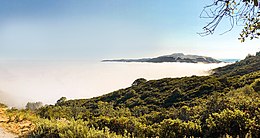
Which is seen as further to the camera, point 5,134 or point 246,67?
point 246,67

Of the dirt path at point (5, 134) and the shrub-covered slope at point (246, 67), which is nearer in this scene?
the dirt path at point (5, 134)

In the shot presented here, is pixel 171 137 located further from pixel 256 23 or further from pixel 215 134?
pixel 256 23

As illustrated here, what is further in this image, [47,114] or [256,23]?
[47,114]

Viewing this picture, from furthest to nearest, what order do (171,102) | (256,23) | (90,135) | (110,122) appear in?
1. (171,102)
2. (110,122)
3. (90,135)
4. (256,23)

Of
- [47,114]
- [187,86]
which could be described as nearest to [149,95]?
[187,86]

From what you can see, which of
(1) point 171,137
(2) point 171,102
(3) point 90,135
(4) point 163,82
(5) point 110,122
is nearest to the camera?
(3) point 90,135

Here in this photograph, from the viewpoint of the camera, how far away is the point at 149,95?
5341 centimetres

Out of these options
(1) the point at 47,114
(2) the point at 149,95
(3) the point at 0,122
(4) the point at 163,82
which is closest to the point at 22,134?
(3) the point at 0,122

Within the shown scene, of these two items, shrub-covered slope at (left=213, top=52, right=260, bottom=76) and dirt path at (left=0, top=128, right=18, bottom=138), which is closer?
dirt path at (left=0, top=128, right=18, bottom=138)

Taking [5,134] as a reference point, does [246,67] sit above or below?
above

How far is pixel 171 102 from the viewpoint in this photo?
43.6m

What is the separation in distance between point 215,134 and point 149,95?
47.3 m

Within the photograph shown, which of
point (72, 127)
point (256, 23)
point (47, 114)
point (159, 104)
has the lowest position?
point (159, 104)

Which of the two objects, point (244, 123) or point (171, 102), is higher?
point (244, 123)
